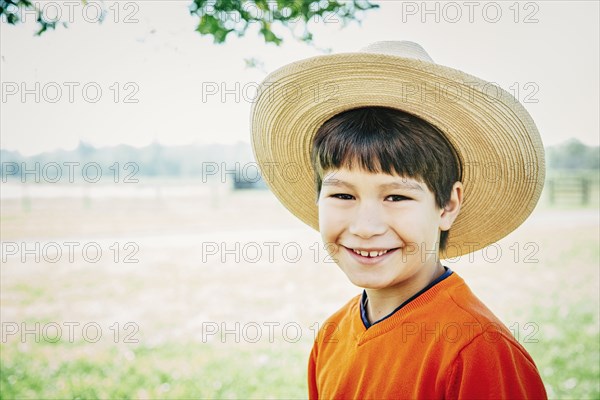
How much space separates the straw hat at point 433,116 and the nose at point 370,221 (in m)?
0.38

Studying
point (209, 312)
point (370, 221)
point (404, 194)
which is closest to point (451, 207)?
point (404, 194)

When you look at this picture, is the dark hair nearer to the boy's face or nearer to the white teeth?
the boy's face

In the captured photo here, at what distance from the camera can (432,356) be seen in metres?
1.49

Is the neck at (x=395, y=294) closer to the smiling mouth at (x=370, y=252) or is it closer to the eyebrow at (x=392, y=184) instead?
→ the smiling mouth at (x=370, y=252)

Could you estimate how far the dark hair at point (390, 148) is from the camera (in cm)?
167

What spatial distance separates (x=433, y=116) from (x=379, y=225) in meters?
0.44

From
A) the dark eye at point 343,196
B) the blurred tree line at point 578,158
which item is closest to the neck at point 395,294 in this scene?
the dark eye at point 343,196

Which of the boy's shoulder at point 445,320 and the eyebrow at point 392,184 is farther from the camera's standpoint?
the eyebrow at point 392,184

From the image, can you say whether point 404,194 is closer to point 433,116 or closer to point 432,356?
point 433,116

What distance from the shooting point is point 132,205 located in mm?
17891

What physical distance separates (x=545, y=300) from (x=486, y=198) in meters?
4.81

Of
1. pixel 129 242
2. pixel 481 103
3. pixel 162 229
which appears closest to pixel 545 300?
pixel 481 103

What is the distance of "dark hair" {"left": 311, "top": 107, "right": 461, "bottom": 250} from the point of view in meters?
1.67

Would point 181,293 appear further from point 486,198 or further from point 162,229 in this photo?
point 162,229
